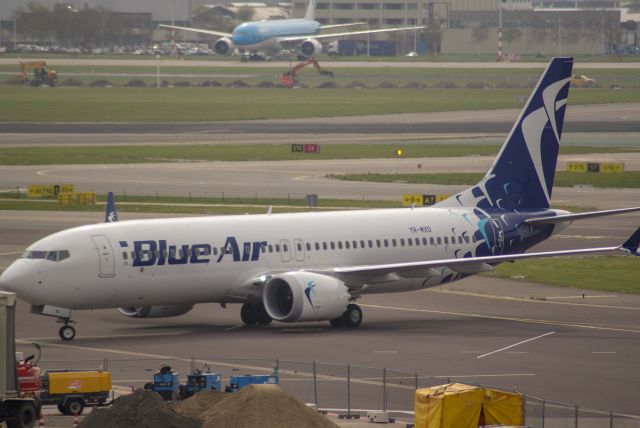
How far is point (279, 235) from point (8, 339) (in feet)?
67.6

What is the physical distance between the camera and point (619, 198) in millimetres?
98938

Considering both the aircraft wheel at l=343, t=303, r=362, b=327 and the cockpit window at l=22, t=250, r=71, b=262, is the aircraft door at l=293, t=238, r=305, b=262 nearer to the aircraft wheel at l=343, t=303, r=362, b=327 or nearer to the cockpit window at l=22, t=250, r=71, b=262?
the aircraft wheel at l=343, t=303, r=362, b=327

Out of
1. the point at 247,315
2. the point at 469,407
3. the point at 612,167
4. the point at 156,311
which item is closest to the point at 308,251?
the point at 247,315

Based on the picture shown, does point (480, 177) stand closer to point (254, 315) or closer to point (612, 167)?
point (612, 167)

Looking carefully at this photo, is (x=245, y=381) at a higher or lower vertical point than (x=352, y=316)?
higher

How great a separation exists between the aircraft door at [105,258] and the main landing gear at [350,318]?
901 cm

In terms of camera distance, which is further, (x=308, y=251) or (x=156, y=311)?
(x=308, y=251)

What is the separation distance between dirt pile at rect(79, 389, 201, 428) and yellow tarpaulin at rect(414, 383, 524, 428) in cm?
538

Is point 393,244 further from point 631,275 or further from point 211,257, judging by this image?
point 631,275

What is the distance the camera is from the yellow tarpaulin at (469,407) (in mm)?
33156

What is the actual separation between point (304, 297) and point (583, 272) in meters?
21.9

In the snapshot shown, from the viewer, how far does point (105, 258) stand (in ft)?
167

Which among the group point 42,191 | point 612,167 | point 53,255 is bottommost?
point 42,191

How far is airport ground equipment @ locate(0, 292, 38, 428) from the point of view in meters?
34.7
